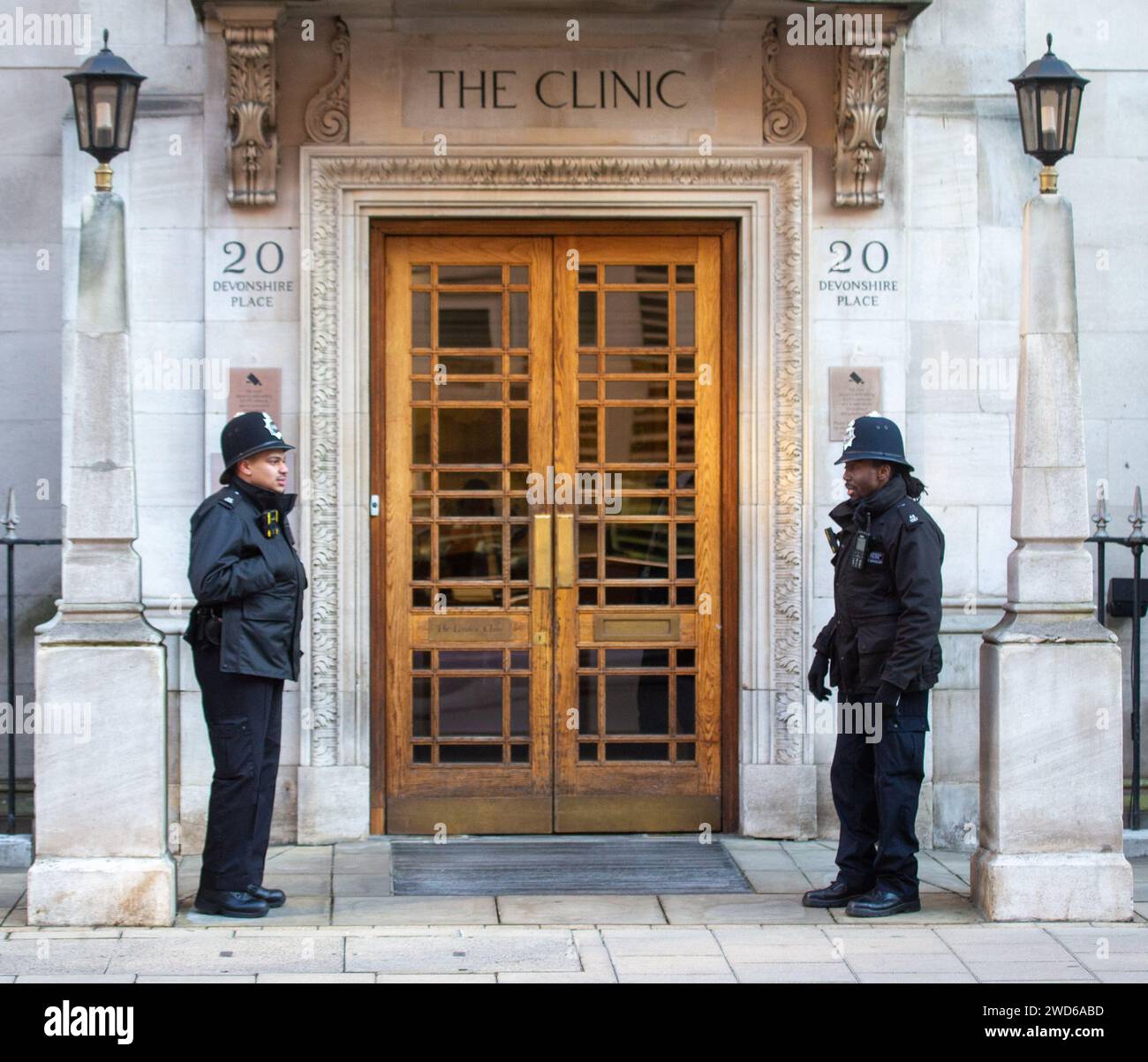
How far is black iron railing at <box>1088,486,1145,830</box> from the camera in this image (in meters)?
8.95

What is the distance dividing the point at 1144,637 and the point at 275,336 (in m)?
5.09

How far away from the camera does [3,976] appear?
6566mm

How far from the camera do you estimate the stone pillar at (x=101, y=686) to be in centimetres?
738

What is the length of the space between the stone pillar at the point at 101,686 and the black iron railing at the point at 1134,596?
4762mm

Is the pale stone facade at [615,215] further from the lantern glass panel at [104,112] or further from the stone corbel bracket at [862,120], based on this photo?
the lantern glass panel at [104,112]

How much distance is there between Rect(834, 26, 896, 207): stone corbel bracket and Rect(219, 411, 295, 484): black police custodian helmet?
3.44 m

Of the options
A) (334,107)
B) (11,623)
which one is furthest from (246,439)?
(334,107)

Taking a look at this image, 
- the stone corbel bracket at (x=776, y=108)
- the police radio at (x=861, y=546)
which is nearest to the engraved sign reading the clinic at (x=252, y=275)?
the stone corbel bracket at (x=776, y=108)

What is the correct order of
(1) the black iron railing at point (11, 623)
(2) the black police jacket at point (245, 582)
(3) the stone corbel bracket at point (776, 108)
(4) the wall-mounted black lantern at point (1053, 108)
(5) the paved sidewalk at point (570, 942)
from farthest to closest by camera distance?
(3) the stone corbel bracket at point (776, 108), (1) the black iron railing at point (11, 623), (4) the wall-mounted black lantern at point (1053, 108), (2) the black police jacket at point (245, 582), (5) the paved sidewalk at point (570, 942)

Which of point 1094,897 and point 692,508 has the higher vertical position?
point 692,508

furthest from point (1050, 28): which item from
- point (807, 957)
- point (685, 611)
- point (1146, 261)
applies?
point (807, 957)

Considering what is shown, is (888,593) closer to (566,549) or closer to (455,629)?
(566,549)

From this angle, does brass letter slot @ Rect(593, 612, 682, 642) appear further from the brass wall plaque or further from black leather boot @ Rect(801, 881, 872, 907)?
black leather boot @ Rect(801, 881, 872, 907)

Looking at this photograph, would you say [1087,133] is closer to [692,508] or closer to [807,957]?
[692,508]
